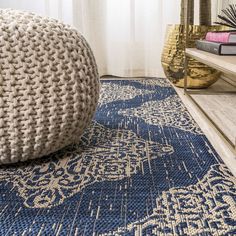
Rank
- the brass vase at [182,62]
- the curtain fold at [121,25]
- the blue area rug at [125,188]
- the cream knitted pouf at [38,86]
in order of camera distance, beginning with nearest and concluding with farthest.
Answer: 1. the blue area rug at [125,188]
2. the cream knitted pouf at [38,86]
3. the brass vase at [182,62]
4. the curtain fold at [121,25]

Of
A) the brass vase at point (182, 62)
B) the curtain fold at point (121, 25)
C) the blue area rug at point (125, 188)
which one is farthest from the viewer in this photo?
the curtain fold at point (121, 25)

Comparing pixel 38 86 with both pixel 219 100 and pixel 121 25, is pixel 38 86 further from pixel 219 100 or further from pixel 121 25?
pixel 121 25

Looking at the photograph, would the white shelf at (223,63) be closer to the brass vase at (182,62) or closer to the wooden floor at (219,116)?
the wooden floor at (219,116)

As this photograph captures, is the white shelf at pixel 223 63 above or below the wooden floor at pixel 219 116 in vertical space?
above

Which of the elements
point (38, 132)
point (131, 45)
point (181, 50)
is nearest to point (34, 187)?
point (38, 132)

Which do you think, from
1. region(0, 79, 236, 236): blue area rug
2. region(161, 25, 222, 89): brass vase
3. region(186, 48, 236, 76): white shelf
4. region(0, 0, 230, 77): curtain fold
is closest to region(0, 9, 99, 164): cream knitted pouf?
region(0, 79, 236, 236): blue area rug

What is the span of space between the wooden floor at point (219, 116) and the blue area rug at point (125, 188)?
0.03m

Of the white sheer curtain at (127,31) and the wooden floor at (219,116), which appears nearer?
the wooden floor at (219,116)

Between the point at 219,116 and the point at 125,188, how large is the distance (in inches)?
27.1

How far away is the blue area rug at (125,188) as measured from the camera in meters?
0.62

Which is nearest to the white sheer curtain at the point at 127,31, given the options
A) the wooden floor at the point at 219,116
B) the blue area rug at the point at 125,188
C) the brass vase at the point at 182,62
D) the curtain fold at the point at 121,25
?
the curtain fold at the point at 121,25

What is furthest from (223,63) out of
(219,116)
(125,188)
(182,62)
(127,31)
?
(127,31)

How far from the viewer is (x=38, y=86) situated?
0.80m

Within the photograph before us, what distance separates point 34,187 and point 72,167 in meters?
0.12
